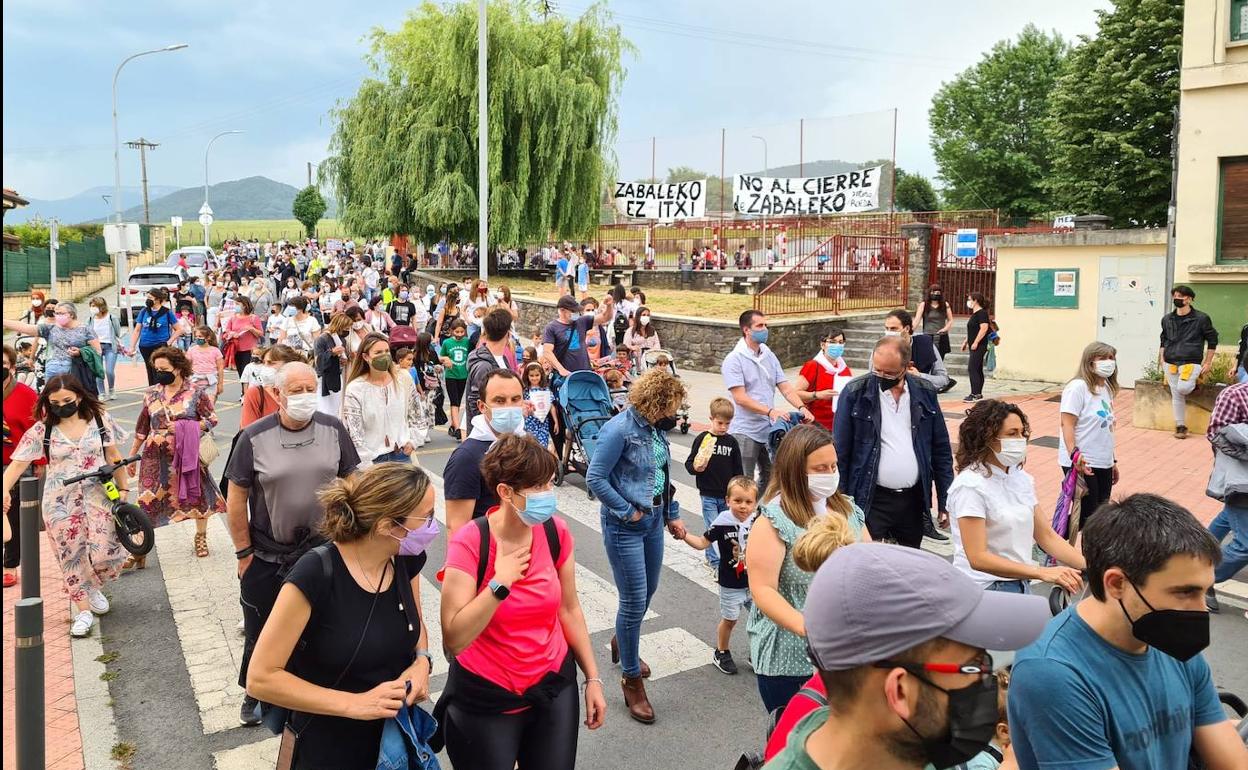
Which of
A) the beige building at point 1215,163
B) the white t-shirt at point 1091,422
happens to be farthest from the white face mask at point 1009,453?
the beige building at point 1215,163

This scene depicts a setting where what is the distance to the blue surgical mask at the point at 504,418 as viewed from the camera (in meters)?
5.09

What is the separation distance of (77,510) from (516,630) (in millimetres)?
4497

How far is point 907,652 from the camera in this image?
171 cm

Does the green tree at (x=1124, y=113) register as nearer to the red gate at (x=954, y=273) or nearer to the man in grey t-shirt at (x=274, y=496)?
the red gate at (x=954, y=273)

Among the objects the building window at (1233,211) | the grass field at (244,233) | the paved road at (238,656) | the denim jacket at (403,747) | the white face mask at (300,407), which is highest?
the grass field at (244,233)

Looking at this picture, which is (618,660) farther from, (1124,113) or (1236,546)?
(1124,113)

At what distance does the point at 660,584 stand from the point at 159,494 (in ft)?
12.5

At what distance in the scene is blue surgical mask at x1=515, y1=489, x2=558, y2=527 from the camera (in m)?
3.44

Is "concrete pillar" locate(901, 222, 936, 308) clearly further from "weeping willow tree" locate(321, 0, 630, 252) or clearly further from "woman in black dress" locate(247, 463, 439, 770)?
"woman in black dress" locate(247, 463, 439, 770)

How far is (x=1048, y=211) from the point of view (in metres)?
50.4

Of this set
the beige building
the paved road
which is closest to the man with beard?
the paved road

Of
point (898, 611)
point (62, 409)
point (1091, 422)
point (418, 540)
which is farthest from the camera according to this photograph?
point (1091, 422)

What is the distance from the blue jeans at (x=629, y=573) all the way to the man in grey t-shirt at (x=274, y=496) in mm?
1434

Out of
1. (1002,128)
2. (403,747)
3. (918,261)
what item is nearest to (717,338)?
(918,261)
